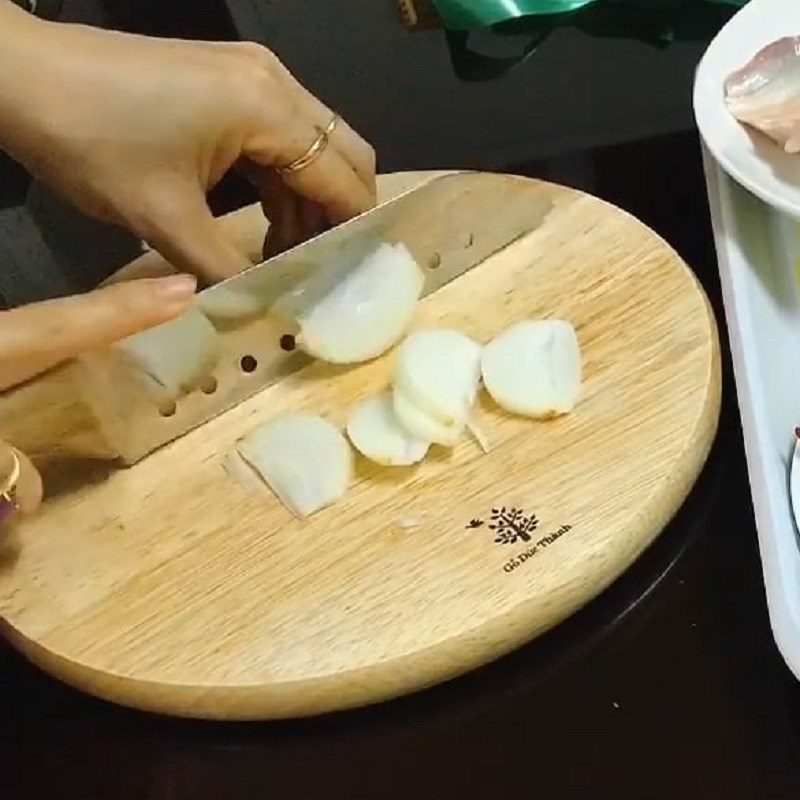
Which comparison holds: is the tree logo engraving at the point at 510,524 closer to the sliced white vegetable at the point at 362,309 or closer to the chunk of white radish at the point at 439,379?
the chunk of white radish at the point at 439,379

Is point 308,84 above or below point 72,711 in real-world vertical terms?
above

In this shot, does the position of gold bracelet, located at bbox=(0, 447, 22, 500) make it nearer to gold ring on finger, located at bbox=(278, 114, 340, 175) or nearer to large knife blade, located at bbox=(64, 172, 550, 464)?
large knife blade, located at bbox=(64, 172, 550, 464)

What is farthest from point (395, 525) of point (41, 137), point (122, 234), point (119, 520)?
point (122, 234)

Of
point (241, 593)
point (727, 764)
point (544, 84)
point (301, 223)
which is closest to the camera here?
point (727, 764)

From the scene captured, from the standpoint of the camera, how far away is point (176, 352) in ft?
2.53

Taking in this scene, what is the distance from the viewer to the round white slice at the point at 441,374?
0.74 meters

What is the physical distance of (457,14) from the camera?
105 cm

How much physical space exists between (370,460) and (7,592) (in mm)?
228

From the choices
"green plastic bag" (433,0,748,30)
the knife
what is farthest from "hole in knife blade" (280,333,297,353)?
"green plastic bag" (433,0,748,30)

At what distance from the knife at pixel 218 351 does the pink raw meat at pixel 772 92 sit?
6.8 inches

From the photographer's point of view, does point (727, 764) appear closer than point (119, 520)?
Yes

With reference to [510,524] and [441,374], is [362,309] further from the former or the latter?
[510,524]


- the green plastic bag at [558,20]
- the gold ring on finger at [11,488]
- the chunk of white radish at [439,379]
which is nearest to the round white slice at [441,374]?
the chunk of white radish at [439,379]

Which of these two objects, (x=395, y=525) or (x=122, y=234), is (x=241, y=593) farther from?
(x=122, y=234)
